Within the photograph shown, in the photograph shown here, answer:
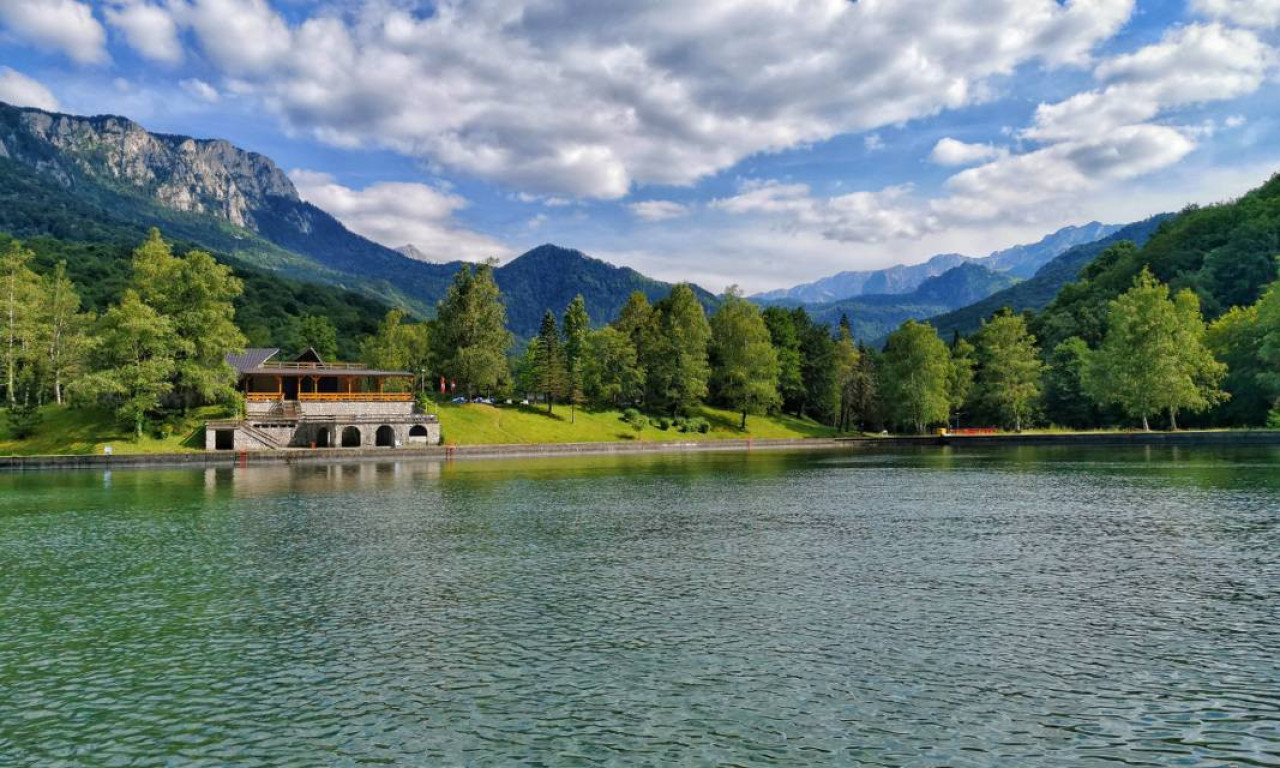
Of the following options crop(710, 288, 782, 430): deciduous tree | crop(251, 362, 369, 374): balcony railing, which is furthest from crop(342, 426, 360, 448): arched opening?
crop(710, 288, 782, 430): deciduous tree

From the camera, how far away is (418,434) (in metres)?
102

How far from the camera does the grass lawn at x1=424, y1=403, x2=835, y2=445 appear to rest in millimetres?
106938

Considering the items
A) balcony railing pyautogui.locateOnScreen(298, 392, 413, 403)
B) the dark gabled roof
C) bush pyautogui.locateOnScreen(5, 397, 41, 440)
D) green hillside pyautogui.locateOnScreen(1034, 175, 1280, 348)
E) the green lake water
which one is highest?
green hillside pyautogui.locateOnScreen(1034, 175, 1280, 348)

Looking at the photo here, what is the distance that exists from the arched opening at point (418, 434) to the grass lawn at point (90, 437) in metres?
23.1

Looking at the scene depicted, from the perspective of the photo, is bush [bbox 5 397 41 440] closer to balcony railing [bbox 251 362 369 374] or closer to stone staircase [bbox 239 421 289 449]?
stone staircase [bbox 239 421 289 449]

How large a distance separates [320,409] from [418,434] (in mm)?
12354

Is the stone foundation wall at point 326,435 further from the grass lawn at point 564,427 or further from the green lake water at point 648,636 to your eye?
the green lake water at point 648,636

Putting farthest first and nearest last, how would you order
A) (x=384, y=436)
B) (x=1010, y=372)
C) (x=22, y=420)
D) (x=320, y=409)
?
1. (x=1010, y=372)
2. (x=384, y=436)
3. (x=320, y=409)
4. (x=22, y=420)

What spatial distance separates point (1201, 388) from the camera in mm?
106812

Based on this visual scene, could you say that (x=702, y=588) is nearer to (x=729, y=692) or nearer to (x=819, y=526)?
(x=729, y=692)

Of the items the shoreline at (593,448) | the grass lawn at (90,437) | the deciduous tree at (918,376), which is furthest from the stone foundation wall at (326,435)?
the deciduous tree at (918,376)

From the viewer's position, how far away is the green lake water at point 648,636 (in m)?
13.8

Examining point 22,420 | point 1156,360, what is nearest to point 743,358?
point 1156,360

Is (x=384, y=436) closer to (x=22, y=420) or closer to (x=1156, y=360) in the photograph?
(x=22, y=420)
